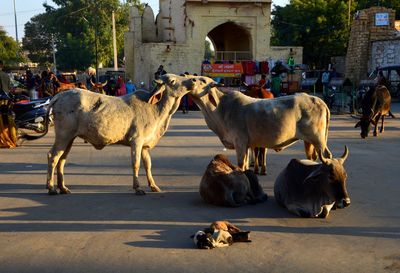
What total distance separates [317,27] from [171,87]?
39.0 metres

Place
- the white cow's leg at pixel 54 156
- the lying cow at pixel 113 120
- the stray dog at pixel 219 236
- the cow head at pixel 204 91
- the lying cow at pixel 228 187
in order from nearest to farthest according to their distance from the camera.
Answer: the stray dog at pixel 219 236 < the lying cow at pixel 228 187 < the lying cow at pixel 113 120 < the white cow's leg at pixel 54 156 < the cow head at pixel 204 91

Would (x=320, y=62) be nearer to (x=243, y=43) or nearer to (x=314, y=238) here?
(x=243, y=43)

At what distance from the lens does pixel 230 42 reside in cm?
3841

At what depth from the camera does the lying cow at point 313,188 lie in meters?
5.91

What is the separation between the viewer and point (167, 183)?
329 inches

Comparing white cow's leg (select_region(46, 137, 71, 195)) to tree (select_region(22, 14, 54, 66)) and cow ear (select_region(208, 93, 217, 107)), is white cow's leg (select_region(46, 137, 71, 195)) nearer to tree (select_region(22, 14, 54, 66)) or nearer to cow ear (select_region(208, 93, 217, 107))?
cow ear (select_region(208, 93, 217, 107))

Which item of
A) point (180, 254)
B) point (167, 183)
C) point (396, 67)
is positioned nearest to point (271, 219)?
point (180, 254)

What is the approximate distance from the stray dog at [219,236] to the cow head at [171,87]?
9.24ft

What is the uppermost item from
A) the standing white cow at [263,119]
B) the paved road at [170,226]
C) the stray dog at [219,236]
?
the standing white cow at [263,119]

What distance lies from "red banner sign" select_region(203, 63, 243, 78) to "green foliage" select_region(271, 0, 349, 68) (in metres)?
19.4

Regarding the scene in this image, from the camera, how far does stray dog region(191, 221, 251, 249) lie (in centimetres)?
517

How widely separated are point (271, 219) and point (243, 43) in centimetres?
3091

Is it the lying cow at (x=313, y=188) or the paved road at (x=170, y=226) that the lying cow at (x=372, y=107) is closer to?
the paved road at (x=170, y=226)

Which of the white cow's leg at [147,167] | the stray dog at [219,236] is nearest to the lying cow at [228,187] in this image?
the white cow's leg at [147,167]
